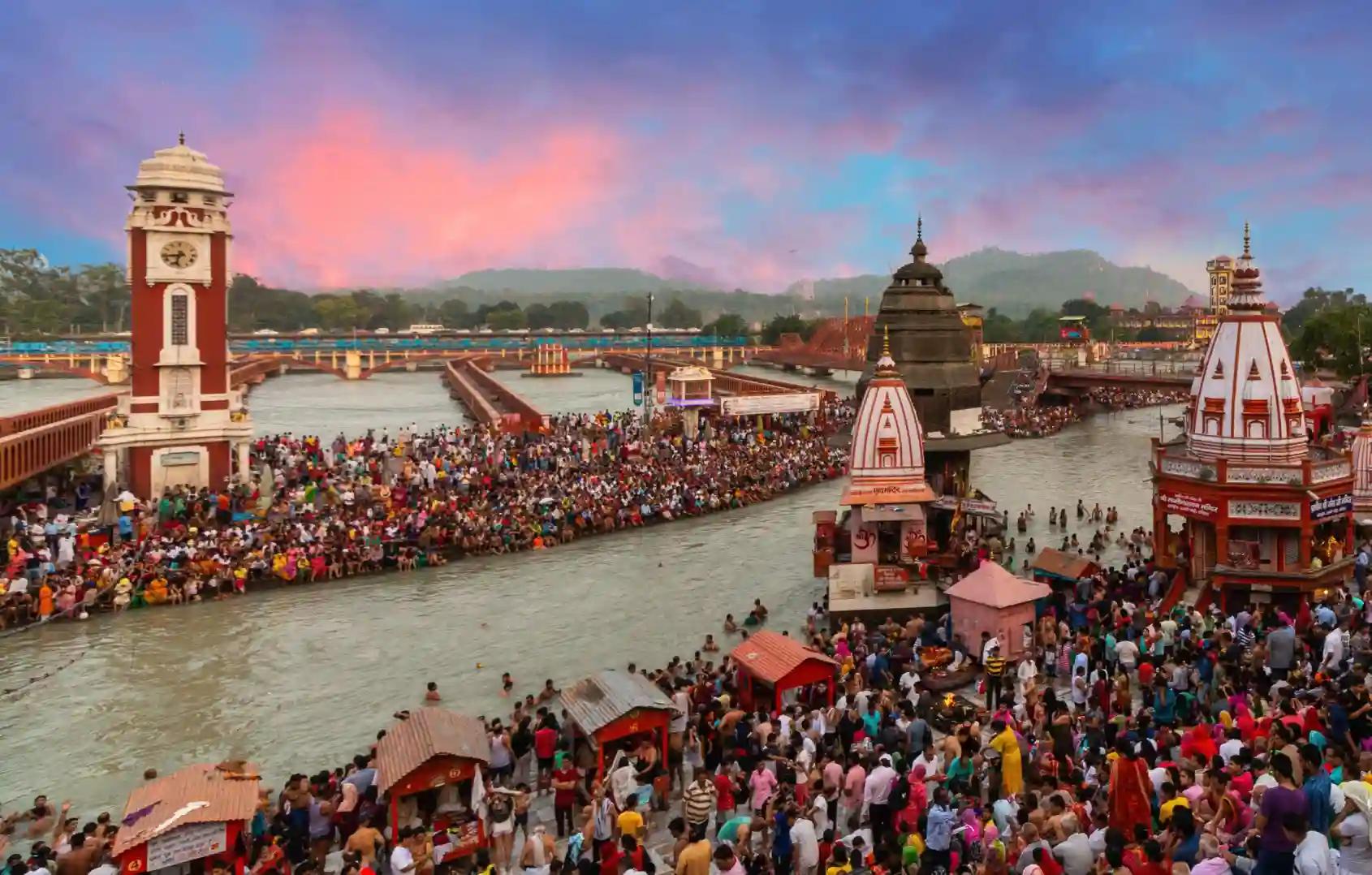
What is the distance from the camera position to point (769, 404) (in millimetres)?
41688

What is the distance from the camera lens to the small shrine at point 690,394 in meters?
40.0

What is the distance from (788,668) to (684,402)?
29784mm

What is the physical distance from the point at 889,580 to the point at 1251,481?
5.71 m

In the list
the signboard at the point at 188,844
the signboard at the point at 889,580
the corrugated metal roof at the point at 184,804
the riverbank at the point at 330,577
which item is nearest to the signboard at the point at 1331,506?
the signboard at the point at 889,580

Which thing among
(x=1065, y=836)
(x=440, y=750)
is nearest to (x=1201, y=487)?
(x=1065, y=836)

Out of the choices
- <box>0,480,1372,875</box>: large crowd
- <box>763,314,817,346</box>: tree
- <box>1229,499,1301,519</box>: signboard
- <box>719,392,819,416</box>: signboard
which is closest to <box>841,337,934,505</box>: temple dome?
<box>1229,499,1301,519</box>: signboard

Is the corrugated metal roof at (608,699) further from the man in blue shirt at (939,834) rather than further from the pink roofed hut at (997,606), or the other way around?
the pink roofed hut at (997,606)

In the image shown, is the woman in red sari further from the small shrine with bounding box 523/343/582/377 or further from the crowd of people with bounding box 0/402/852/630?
the small shrine with bounding box 523/343/582/377

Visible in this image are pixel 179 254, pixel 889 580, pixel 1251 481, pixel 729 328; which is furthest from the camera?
pixel 729 328

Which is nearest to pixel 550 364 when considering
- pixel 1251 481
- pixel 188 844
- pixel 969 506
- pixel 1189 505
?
pixel 969 506

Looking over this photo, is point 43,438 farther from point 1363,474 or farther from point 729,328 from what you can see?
point 729,328

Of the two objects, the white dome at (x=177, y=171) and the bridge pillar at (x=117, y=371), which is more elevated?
the white dome at (x=177, y=171)

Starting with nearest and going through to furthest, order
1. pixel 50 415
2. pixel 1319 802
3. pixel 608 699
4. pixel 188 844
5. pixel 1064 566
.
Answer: pixel 1319 802 < pixel 188 844 < pixel 608 699 < pixel 1064 566 < pixel 50 415

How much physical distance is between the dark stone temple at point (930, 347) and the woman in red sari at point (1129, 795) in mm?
19241
